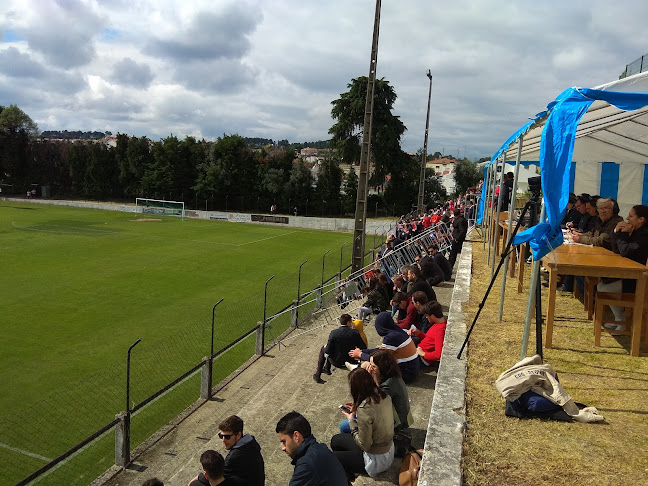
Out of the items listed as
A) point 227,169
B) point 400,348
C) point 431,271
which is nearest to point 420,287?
point 400,348

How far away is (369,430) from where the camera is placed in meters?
4.29

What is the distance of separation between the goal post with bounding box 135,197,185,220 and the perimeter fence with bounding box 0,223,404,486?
39878mm

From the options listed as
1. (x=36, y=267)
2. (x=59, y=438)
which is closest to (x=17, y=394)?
(x=59, y=438)

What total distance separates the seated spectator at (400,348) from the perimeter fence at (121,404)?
3.38 meters

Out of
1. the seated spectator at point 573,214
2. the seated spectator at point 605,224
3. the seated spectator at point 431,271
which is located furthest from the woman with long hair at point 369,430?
the seated spectator at point 573,214

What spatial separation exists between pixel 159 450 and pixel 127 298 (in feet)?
36.4

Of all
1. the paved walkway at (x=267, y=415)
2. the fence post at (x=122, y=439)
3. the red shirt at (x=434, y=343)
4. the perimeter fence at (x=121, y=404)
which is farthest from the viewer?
the perimeter fence at (x=121, y=404)

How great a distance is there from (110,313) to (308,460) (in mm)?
13467

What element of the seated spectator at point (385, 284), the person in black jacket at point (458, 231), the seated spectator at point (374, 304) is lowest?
the seated spectator at point (374, 304)

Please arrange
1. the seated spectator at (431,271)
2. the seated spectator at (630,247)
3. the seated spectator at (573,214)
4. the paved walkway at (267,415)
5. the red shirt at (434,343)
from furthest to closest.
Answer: the seated spectator at (431,271) → the seated spectator at (573,214) → the red shirt at (434,343) → the paved walkway at (267,415) → the seated spectator at (630,247)

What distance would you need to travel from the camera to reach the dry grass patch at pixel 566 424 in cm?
336

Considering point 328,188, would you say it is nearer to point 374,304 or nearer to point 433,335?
point 374,304

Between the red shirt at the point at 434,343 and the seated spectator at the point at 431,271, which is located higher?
the seated spectator at the point at 431,271

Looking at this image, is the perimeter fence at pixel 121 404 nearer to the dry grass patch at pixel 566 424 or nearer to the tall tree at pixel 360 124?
the dry grass patch at pixel 566 424
